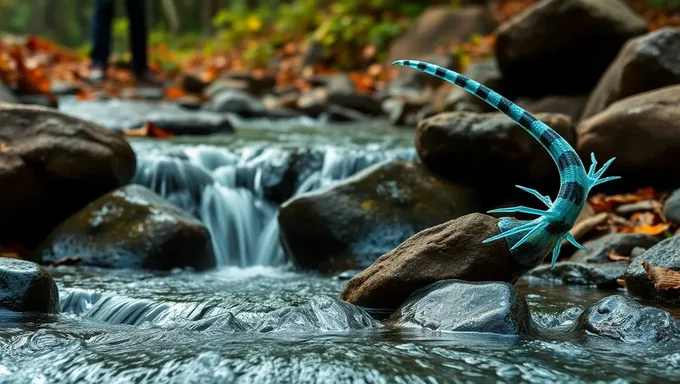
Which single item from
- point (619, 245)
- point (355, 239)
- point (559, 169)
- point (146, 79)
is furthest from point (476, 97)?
point (559, 169)

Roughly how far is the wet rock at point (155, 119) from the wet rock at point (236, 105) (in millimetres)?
1816

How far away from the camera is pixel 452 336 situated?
10.8ft

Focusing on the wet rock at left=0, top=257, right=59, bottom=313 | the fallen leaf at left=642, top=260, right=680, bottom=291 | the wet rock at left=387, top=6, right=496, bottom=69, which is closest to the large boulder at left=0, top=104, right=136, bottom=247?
the wet rock at left=0, top=257, right=59, bottom=313

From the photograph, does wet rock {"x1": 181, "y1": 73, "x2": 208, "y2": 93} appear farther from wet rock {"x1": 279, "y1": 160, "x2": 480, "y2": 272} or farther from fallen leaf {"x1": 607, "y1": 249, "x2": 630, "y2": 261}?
fallen leaf {"x1": 607, "y1": 249, "x2": 630, "y2": 261}

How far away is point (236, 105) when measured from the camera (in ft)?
37.2

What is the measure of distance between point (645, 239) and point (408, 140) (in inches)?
130

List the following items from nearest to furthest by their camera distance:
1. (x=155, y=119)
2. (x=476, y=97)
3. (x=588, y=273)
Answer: (x=588, y=273) < (x=155, y=119) < (x=476, y=97)

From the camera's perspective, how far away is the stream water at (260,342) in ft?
9.14

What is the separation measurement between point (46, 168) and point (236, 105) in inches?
219

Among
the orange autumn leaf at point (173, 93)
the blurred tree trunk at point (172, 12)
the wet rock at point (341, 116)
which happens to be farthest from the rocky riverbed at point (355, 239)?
the blurred tree trunk at point (172, 12)

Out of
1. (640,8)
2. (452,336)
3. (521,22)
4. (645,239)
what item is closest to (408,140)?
(521,22)

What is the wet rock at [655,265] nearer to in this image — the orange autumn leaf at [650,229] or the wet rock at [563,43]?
the orange autumn leaf at [650,229]

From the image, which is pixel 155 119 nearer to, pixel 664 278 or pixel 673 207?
pixel 673 207

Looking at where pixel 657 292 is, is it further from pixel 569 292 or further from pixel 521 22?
pixel 521 22
